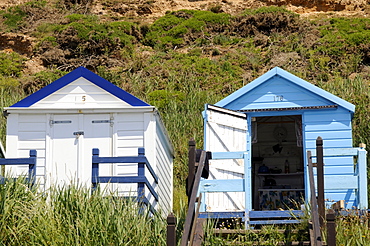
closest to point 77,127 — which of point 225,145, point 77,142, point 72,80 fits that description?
point 77,142

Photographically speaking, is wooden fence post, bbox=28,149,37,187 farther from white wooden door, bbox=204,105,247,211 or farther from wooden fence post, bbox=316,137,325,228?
wooden fence post, bbox=316,137,325,228

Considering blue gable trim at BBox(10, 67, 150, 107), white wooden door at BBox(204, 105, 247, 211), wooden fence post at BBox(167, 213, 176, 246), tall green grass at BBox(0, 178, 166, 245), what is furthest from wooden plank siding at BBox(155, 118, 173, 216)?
wooden fence post at BBox(167, 213, 176, 246)

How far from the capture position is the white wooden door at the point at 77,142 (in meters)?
11.6

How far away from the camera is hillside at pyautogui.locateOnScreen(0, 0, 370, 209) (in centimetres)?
2586

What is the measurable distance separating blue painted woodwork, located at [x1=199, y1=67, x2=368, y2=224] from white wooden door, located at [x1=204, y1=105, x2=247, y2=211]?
0.36 feet

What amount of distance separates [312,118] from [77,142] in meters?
4.28

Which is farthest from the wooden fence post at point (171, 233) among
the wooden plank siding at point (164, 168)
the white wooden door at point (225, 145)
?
the wooden plank siding at point (164, 168)

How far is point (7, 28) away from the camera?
36.7 m

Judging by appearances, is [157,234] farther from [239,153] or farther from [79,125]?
[79,125]

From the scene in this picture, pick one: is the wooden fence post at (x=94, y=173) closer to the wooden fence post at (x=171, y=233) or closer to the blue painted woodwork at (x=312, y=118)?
the blue painted woodwork at (x=312, y=118)

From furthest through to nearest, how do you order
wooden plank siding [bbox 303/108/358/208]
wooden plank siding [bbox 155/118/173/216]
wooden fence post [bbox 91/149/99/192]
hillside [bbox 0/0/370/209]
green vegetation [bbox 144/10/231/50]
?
green vegetation [bbox 144/10/231/50] < hillside [bbox 0/0/370/209] < wooden plank siding [bbox 155/118/173/216] < wooden plank siding [bbox 303/108/358/208] < wooden fence post [bbox 91/149/99/192]

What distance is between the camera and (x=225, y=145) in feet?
36.3

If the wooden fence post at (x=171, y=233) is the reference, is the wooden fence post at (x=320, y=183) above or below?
above

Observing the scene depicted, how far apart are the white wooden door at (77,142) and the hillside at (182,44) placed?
799cm
